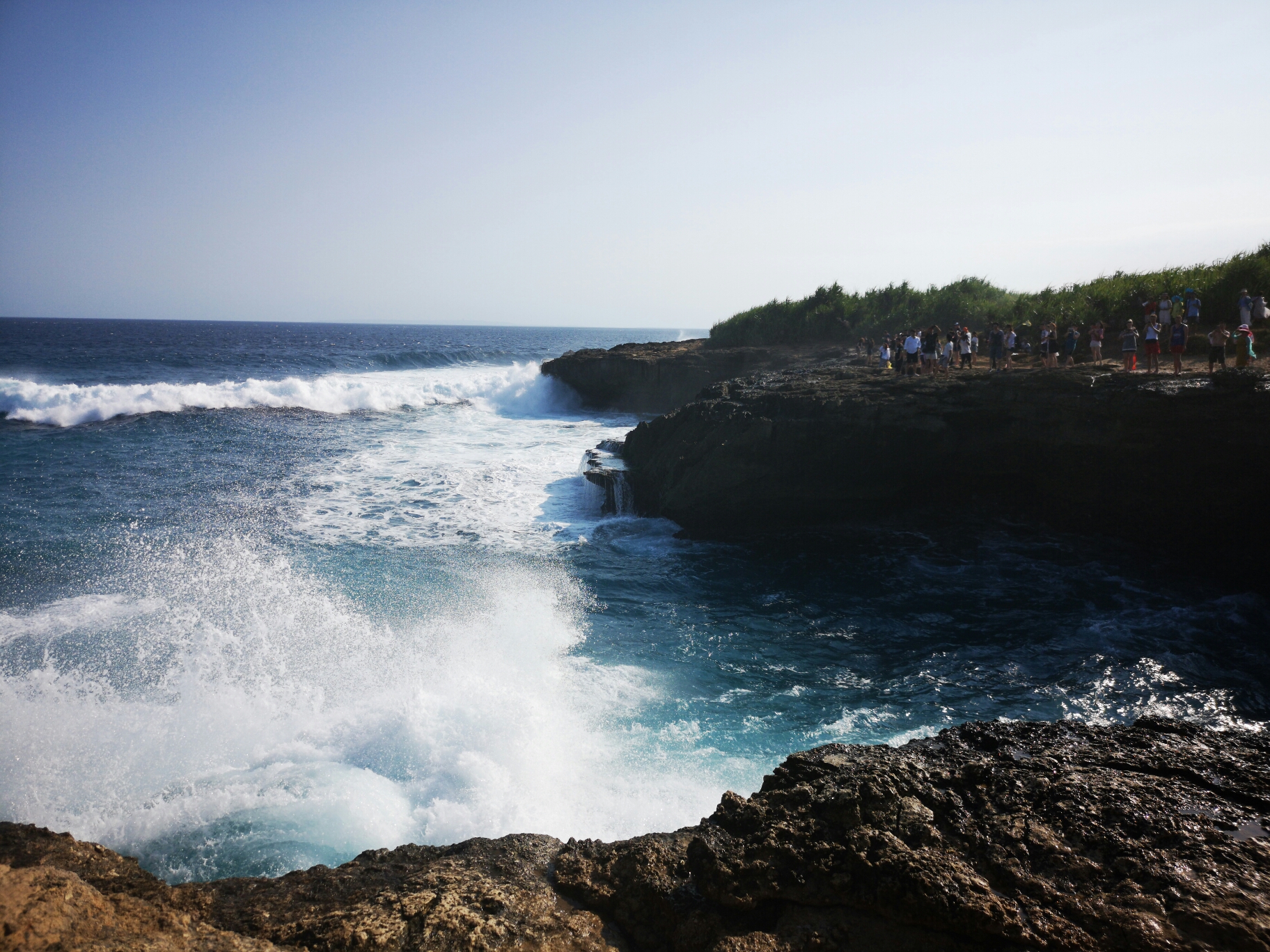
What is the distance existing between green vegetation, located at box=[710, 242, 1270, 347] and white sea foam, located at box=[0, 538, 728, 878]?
15916mm

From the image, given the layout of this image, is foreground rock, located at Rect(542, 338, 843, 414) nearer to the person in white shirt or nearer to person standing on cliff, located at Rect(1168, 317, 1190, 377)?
the person in white shirt

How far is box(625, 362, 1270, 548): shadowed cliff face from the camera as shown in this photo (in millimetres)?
11695

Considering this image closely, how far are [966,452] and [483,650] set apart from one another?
1044 cm

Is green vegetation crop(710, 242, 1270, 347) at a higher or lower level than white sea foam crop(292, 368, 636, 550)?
higher

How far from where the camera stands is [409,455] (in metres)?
21.5

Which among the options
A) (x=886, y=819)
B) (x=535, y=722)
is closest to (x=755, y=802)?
(x=886, y=819)

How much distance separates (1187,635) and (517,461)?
1638 cm

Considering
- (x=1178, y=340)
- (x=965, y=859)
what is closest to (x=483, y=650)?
(x=965, y=859)

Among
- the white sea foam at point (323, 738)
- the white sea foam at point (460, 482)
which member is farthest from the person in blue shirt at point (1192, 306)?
the white sea foam at point (323, 738)

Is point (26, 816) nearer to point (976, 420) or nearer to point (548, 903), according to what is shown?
point (548, 903)

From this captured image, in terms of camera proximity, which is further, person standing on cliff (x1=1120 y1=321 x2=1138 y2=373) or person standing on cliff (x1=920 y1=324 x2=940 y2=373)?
person standing on cliff (x1=920 y1=324 x2=940 y2=373)

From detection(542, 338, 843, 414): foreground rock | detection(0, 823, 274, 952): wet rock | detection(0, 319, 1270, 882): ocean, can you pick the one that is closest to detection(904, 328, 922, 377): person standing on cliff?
detection(0, 319, 1270, 882): ocean

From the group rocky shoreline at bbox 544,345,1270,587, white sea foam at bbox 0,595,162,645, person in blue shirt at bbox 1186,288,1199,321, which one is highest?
person in blue shirt at bbox 1186,288,1199,321

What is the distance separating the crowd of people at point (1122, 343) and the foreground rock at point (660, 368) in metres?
7.10
